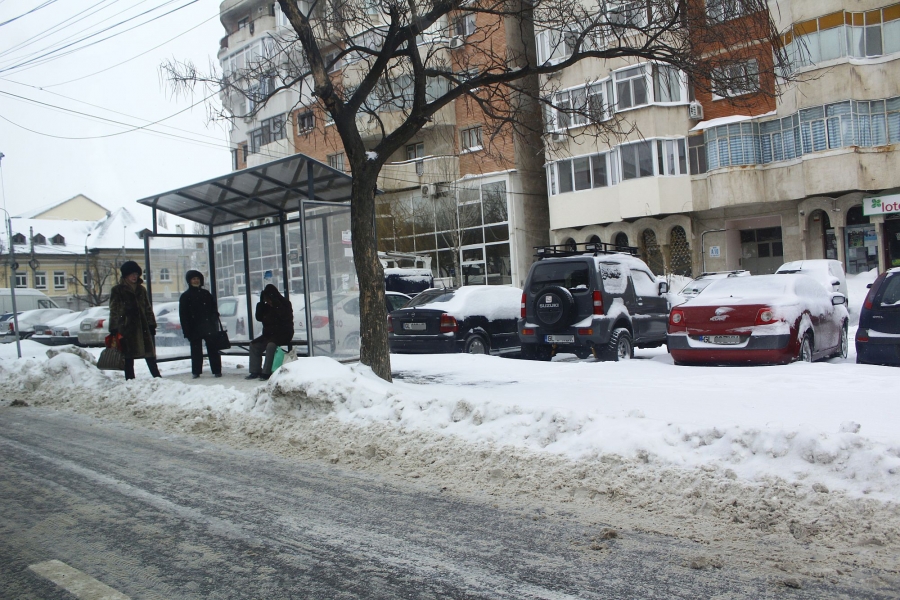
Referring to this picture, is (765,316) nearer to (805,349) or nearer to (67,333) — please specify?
(805,349)

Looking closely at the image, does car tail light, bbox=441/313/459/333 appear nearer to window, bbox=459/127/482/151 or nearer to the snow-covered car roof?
the snow-covered car roof

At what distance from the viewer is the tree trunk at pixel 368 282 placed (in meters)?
9.48

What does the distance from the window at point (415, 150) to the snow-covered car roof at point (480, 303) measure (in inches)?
1068

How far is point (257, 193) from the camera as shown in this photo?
13688 millimetres

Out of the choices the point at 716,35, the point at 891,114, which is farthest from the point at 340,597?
the point at 891,114

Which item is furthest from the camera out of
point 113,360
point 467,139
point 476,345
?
point 467,139

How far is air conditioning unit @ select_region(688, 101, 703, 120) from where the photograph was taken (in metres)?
31.2

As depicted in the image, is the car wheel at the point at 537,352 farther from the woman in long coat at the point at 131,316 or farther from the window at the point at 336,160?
the window at the point at 336,160

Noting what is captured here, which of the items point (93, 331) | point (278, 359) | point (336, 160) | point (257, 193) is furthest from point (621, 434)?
point (336, 160)

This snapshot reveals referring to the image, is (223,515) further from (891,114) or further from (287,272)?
(891,114)

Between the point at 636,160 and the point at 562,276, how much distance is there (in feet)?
65.6

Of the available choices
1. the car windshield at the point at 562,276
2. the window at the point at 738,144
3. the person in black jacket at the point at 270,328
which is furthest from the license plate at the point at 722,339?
the window at the point at 738,144

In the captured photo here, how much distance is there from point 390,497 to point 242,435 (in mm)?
3168

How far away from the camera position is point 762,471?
16.8ft
